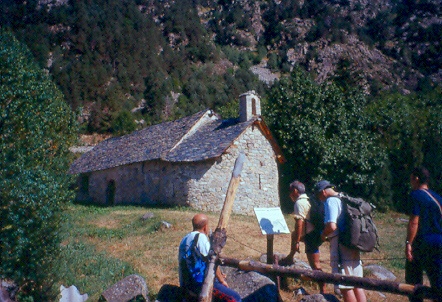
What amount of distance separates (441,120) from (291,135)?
405 inches

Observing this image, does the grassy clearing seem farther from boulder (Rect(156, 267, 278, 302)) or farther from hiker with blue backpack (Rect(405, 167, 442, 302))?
boulder (Rect(156, 267, 278, 302))

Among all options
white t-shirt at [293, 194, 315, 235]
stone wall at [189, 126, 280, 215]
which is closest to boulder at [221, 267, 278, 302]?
white t-shirt at [293, 194, 315, 235]

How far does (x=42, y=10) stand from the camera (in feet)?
252

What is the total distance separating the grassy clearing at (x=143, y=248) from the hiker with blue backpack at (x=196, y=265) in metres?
2.28

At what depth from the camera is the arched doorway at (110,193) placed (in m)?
A: 24.9

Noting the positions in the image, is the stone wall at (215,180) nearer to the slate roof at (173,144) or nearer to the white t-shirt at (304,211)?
the slate roof at (173,144)

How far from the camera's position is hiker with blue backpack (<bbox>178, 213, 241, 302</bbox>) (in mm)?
5125

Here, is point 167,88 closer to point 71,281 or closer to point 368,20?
point 368,20

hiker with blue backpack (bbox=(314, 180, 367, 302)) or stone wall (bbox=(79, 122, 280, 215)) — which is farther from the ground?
hiker with blue backpack (bbox=(314, 180, 367, 302))

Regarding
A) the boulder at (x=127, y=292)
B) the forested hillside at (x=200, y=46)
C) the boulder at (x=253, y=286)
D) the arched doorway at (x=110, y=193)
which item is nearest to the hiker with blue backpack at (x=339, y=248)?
the boulder at (x=253, y=286)

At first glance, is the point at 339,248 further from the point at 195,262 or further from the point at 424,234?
the point at 195,262

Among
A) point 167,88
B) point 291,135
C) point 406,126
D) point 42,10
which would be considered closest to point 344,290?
point 291,135

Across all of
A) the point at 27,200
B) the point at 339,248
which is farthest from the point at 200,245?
the point at 27,200

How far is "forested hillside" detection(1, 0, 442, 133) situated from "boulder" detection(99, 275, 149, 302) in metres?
41.1
